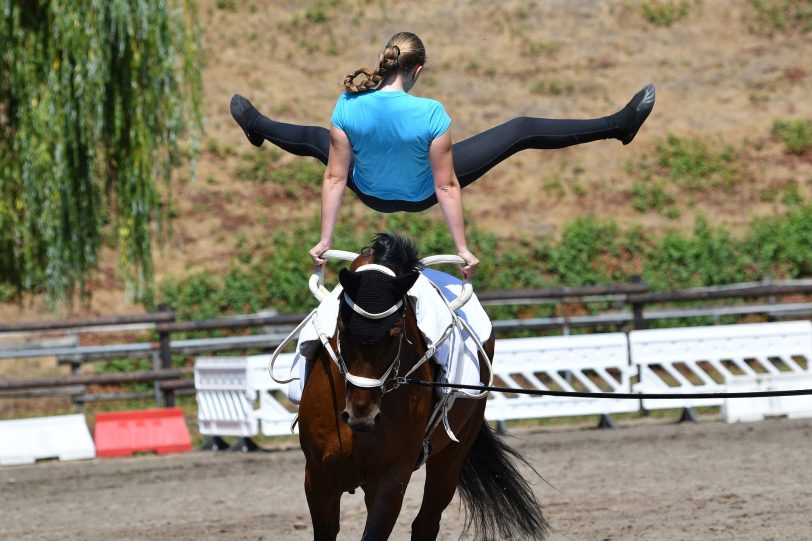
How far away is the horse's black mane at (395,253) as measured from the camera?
5.11 metres

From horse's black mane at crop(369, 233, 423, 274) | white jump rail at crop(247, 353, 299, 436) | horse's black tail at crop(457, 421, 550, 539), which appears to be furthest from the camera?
white jump rail at crop(247, 353, 299, 436)

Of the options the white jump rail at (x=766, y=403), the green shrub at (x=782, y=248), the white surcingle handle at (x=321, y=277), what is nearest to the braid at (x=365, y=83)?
the white surcingle handle at (x=321, y=277)

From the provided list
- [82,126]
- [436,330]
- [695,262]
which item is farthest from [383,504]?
[695,262]

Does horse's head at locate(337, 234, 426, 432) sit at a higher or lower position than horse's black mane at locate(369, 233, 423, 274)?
lower

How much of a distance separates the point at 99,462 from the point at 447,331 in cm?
841

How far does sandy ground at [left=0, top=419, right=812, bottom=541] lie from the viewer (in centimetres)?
804

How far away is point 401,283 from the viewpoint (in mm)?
4844

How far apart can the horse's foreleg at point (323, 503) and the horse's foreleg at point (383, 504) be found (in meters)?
0.20

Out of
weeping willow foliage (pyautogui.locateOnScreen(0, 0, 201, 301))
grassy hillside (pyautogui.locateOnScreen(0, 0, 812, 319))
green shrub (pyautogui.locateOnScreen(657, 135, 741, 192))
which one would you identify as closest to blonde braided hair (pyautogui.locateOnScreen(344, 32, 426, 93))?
weeping willow foliage (pyautogui.locateOnScreen(0, 0, 201, 301))

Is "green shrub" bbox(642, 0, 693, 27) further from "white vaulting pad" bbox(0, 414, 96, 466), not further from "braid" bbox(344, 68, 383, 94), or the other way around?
"braid" bbox(344, 68, 383, 94)

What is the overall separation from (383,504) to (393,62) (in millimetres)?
1983

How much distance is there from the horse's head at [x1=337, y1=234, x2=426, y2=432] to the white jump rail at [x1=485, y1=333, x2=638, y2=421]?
343 inches

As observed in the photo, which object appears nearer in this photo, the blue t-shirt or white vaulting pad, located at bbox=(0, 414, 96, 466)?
the blue t-shirt

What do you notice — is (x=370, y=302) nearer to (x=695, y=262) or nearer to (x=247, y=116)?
(x=247, y=116)
